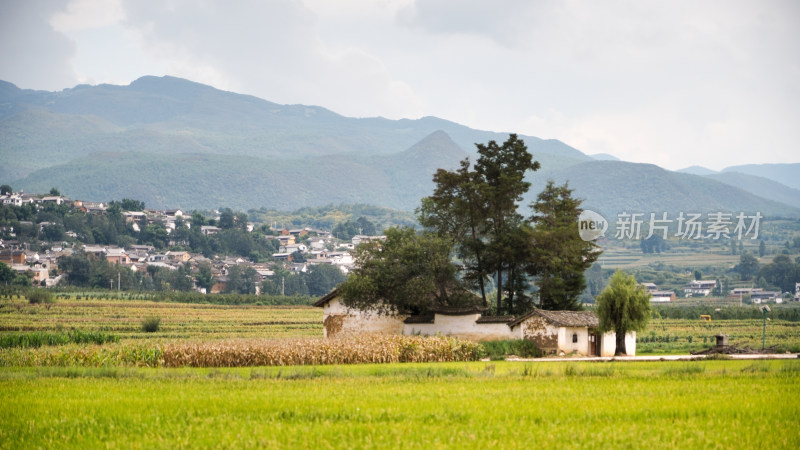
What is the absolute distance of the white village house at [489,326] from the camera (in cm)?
4697

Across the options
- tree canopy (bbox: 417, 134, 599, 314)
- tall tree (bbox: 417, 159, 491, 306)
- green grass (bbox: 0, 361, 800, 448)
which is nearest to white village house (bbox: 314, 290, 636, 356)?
tree canopy (bbox: 417, 134, 599, 314)

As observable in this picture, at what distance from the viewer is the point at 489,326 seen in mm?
48844

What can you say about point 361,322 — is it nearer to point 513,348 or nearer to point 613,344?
point 513,348

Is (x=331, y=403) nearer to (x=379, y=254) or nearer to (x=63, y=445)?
(x=63, y=445)

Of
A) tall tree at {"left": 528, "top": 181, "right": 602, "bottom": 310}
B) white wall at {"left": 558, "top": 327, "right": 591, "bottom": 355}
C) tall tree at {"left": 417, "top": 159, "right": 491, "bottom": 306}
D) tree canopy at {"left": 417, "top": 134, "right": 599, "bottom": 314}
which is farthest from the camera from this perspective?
tall tree at {"left": 417, "top": 159, "right": 491, "bottom": 306}

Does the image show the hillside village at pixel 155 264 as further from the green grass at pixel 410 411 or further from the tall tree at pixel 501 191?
the green grass at pixel 410 411

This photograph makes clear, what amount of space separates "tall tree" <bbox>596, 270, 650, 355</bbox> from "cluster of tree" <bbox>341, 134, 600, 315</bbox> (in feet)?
18.6

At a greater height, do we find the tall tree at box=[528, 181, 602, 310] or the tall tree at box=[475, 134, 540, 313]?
the tall tree at box=[475, 134, 540, 313]

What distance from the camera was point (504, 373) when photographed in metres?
30.2

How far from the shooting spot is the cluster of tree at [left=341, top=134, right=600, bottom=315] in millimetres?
51875

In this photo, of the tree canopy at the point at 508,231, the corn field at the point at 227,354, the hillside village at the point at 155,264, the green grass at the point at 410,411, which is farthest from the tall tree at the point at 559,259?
the hillside village at the point at 155,264

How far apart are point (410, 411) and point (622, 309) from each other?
29763 mm

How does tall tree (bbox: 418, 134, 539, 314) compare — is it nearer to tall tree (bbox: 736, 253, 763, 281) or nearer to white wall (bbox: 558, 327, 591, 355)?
white wall (bbox: 558, 327, 591, 355)

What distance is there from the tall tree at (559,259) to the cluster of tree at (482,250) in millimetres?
56
